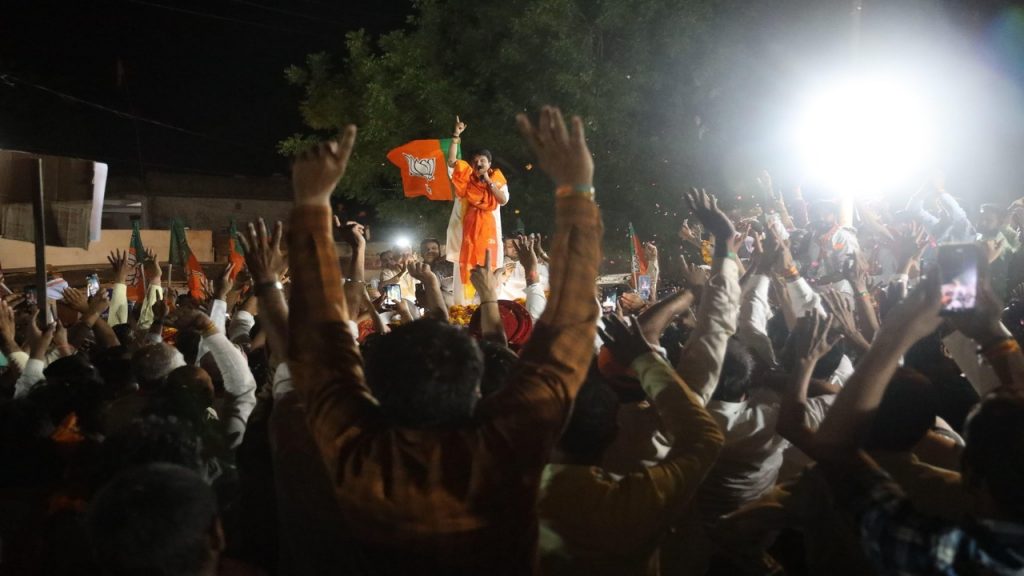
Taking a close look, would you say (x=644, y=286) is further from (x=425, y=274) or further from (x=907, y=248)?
(x=907, y=248)

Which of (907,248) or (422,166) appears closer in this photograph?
(907,248)

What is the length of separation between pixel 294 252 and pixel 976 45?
50.7 feet

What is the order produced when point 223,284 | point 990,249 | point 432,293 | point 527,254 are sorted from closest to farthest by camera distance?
point 990,249
point 432,293
point 527,254
point 223,284

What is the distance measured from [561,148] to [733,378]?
164 centimetres

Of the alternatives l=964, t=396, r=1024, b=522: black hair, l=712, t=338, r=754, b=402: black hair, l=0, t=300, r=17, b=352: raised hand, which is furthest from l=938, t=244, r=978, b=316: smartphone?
l=0, t=300, r=17, b=352: raised hand

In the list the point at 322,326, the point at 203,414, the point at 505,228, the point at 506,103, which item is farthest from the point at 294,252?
the point at 505,228

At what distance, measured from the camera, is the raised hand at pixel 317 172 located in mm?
2305

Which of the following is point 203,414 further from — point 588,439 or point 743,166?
point 743,166

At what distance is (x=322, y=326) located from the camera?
87.6 inches

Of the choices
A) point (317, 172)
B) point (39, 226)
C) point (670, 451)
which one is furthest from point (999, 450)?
point (39, 226)

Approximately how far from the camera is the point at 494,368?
285 centimetres

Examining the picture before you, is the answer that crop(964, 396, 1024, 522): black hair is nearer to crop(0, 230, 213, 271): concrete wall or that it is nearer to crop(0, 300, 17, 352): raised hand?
crop(0, 300, 17, 352): raised hand

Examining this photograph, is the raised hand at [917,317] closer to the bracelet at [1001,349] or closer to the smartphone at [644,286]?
the bracelet at [1001,349]

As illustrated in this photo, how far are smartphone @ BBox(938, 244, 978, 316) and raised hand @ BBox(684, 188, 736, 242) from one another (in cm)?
101
